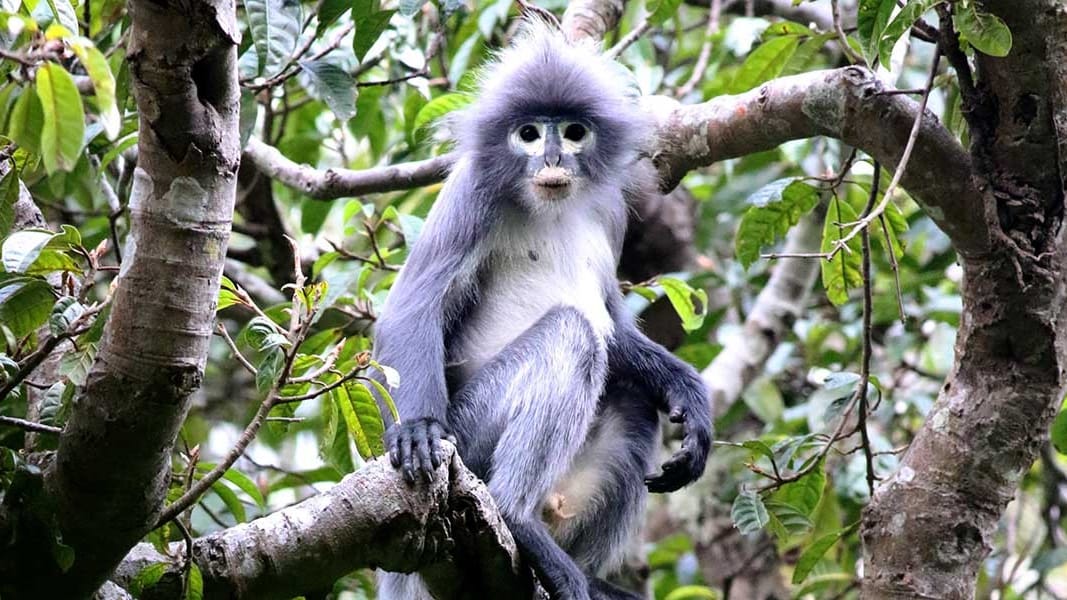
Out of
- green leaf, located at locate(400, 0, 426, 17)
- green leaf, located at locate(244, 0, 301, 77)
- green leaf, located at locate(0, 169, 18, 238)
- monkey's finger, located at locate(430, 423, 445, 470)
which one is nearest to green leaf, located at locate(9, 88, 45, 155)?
green leaf, located at locate(0, 169, 18, 238)

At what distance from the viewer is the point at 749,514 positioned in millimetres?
3680

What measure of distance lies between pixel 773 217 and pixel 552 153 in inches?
30.9

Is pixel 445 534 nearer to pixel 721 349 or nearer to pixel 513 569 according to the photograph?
pixel 513 569

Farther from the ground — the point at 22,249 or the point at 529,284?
the point at 529,284

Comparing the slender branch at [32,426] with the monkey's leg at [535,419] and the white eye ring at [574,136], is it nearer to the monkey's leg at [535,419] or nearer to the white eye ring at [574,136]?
the monkey's leg at [535,419]

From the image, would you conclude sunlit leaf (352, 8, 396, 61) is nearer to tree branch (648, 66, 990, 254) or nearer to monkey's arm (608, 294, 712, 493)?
tree branch (648, 66, 990, 254)

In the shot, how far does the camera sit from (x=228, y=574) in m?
2.56

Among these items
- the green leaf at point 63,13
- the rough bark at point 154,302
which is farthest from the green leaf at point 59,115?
the green leaf at point 63,13

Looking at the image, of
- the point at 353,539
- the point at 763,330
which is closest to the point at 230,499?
the point at 353,539

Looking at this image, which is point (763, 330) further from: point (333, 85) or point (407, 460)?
point (407, 460)

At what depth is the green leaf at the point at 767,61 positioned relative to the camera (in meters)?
4.50

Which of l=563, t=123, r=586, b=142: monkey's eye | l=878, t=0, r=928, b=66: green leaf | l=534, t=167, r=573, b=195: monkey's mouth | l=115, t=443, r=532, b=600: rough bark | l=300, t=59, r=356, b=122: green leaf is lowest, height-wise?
l=115, t=443, r=532, b=600: rough bark

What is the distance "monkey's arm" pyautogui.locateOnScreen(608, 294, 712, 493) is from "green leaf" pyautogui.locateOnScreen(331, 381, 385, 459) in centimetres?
119

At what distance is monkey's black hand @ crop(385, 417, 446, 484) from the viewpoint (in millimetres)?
2852
